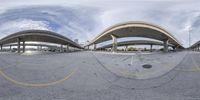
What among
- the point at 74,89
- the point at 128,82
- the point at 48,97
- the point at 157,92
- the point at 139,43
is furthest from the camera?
the point at 139,43

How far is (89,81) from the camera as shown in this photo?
301 inches

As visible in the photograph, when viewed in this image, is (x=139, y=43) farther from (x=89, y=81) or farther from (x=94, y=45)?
(x=89, y=81)

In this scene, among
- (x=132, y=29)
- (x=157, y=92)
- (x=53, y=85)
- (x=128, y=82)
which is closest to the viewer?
(x=157, y=92)

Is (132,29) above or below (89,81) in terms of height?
above

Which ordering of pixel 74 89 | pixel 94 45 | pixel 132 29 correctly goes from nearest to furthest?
pixel 74 89, pixel 132 29, pixel 94 45

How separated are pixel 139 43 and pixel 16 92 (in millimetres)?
109412

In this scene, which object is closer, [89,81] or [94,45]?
[89,81]

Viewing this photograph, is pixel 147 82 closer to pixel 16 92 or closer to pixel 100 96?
pixel 100 96

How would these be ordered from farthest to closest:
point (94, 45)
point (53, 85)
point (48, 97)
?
point (94, 45)
point (53, 85)
point (48, 97)

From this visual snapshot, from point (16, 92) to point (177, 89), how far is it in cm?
514

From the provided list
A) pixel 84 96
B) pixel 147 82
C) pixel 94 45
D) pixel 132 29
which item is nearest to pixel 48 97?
pixel 84 96

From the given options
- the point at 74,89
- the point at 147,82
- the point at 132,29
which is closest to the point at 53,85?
the point at 74,89

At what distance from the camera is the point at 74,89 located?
6.38 metres

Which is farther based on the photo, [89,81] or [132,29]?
[132,29]
